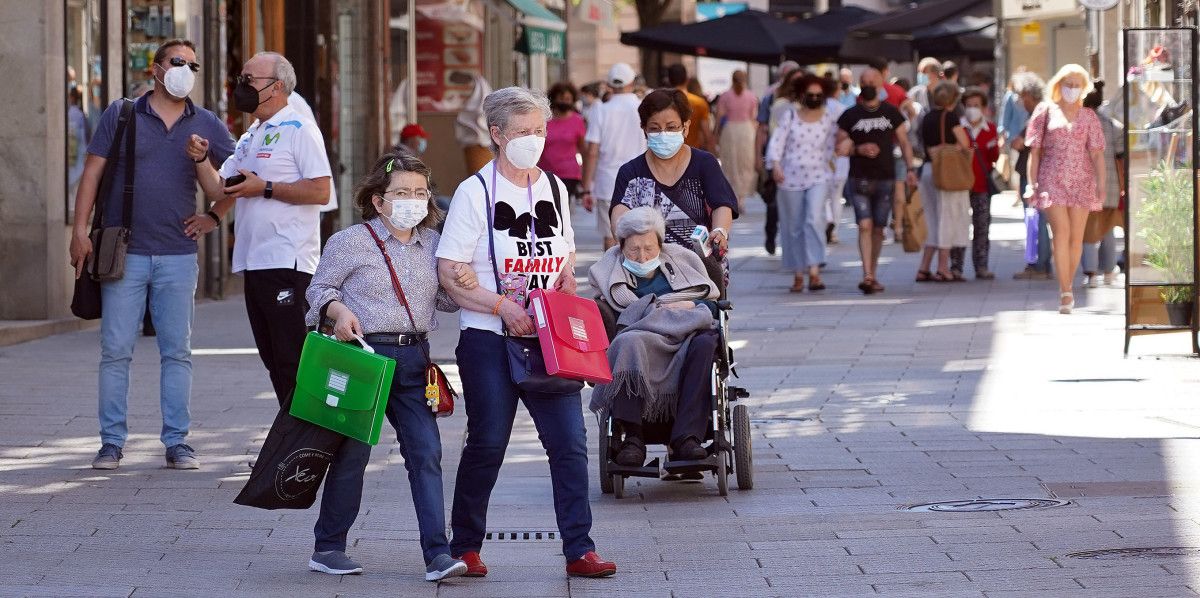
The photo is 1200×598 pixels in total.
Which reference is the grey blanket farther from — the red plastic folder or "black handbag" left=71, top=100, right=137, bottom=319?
"black handbag" left=71, top=100, right=137, bottom=319

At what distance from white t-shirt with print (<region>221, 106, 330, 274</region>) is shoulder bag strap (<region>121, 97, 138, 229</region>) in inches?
15.6

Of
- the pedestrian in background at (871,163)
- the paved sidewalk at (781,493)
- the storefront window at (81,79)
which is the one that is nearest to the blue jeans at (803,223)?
the pedestrian in background at (871,163)

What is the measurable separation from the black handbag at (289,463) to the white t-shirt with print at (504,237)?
0.60 metres

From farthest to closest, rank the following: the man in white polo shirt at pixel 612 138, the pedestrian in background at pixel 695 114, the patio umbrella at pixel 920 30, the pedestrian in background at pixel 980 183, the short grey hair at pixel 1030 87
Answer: the patio umbrella at pixel 920 30
the pedestrian in background at pixel 695 114
the pedestrian in background at pixel 980 183
the short grey hair at pixel 1030 87
the man in white polo shirt at pixel 612 138

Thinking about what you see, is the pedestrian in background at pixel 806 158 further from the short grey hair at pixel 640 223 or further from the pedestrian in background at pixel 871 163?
the short grey hair at pixel 640 223

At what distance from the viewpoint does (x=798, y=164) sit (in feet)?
59.9

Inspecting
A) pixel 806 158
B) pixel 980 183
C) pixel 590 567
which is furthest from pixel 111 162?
pixel 980 183

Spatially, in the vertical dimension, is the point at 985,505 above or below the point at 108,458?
below

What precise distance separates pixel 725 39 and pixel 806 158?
46.2 feet

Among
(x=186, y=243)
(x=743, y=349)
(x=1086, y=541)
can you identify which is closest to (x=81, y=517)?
(x=186, y=243)

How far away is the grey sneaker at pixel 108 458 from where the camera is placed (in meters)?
9.04

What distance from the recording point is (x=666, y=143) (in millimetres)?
9414

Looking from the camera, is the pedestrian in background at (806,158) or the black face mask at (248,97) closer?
the black face mask at (248,97)

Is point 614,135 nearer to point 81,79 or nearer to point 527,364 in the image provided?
point 81,79
